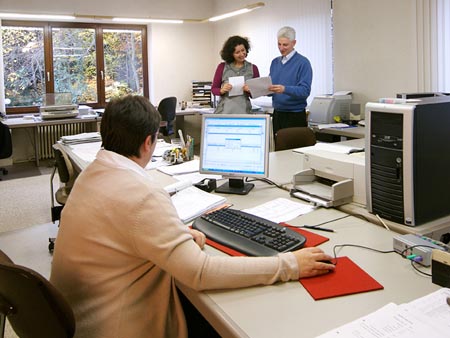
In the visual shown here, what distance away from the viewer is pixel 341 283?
1.21 m

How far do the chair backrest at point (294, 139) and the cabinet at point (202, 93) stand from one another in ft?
13.6

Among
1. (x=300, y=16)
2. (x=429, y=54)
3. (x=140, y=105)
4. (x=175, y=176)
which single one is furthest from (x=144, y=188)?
(x=300, y=16)

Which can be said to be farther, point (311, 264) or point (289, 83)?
point (289, 83)

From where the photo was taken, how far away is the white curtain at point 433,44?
4055 millimetres

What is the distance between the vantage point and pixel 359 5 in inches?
194

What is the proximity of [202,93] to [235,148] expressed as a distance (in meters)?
5.46

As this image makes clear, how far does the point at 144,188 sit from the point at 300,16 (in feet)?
16.9

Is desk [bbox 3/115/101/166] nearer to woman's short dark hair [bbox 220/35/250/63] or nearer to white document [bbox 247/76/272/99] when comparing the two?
woman's short dark hair [bbox 220/35/250/63]

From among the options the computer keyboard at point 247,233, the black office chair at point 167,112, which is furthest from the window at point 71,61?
the computer keyboard at point 247,233

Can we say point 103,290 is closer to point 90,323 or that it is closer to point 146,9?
point 90,323

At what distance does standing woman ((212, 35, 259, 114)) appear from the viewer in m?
4.02

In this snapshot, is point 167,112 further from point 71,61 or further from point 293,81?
point 293,81

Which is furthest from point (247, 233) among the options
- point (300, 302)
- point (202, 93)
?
point (202, 93)

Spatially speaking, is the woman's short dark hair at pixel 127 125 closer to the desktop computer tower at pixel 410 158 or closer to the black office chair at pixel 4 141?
the desktop computer tower at pixel 410 158
